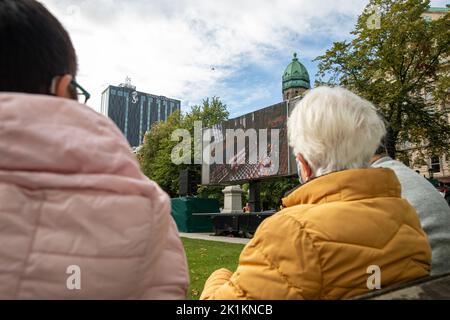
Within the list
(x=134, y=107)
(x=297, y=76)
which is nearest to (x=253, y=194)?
(x=297, y=76)

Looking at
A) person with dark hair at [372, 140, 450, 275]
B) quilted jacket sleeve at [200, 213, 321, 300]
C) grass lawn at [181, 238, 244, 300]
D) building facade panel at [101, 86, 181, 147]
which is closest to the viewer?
quilted jacket sleeve at [200, 213, 321, 300]

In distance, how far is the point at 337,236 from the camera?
119cm

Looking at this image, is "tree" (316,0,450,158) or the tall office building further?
the tall office building

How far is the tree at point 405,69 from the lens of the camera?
16.7 metres

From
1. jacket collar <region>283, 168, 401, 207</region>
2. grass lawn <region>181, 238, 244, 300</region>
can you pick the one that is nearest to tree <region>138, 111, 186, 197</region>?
grass lawn <region>181, 238, 244, 300</region>

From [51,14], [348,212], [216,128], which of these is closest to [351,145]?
[348,212]

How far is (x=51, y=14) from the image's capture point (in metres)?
0.99

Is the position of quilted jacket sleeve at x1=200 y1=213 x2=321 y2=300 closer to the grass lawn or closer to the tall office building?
the grass lawn

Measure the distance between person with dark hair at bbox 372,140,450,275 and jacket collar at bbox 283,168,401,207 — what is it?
2.90 ft

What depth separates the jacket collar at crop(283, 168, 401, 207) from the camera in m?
1.32

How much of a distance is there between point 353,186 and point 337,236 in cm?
22

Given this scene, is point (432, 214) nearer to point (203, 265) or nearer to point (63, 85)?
point (63, 85)

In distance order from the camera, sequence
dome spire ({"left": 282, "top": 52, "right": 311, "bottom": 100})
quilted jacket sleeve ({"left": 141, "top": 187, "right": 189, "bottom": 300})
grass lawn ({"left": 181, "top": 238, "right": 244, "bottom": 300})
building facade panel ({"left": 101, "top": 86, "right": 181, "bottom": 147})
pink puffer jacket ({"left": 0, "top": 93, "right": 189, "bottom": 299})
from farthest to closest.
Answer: building facade panel ({"left": 101, "top": 86, "right": 181, "bottom": 147}) < dome spire ({"left": 282, "top": 52, "right": 311, "bottom": 100}) < grass lawn ({"left": 181, "top": 238, "right": 244, "bottom": 300}) < quilted jacket sleeve ({"left": 141, "top": 187, "right": 189, "bottom": 300}) < pink puffer jacket ({"left": 0, "top": 93, "right": 189, "bottom": 299})
